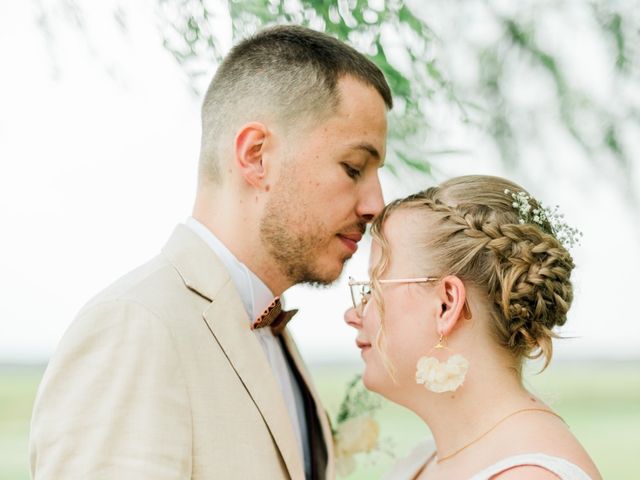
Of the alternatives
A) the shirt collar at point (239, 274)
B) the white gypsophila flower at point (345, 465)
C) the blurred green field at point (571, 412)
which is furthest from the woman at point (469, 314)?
the blurred green field at point (571, 412)

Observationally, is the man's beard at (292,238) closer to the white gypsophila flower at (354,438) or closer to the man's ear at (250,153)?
the man's ear at (250,153)

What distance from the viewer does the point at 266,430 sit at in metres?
1.69

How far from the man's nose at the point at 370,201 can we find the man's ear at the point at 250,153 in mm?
225

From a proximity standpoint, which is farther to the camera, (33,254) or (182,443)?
(33,254)

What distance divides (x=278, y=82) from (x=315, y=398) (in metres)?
0.71

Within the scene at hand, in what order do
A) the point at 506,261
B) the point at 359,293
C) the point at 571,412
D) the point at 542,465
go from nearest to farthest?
the point at 542,465 < the point at 506,261 < the point at 359,293 < the point at 571,412

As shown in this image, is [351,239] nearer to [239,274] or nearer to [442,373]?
[239,274]

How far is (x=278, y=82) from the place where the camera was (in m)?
1.96

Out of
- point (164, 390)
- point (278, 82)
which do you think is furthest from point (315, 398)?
point (278, 82)

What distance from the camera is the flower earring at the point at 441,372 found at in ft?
5.61

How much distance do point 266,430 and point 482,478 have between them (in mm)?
404

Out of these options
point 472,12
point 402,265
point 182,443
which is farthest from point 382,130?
point 472,12

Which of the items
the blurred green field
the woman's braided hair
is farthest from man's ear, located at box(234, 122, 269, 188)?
the blurred green field

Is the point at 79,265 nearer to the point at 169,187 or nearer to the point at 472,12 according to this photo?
the point at 169,187
